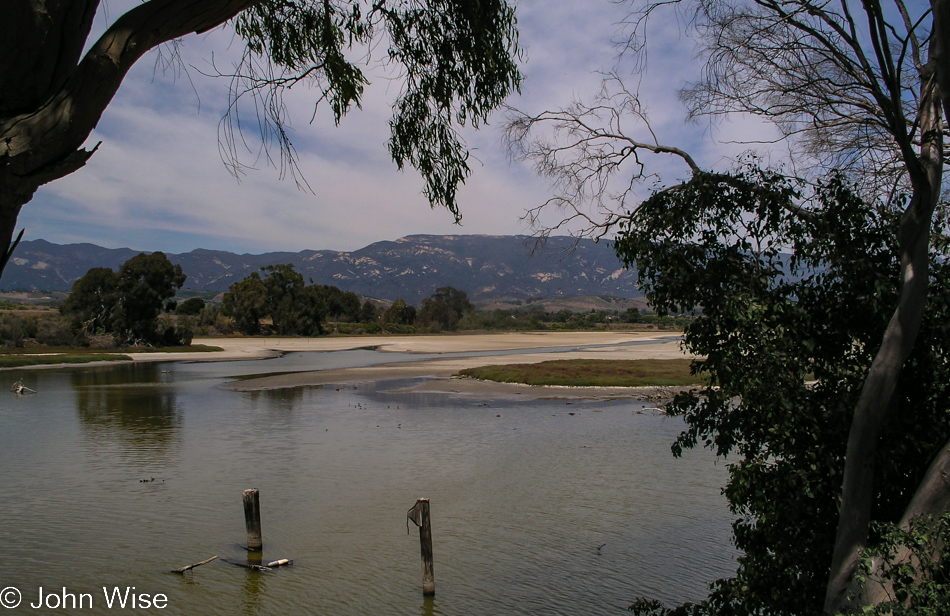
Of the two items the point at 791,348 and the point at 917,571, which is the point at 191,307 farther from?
the point at 917,571

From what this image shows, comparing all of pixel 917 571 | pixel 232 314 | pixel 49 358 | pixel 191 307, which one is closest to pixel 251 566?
pixel 917 571

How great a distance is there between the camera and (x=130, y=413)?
25.6 meters

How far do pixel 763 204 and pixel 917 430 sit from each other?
76.9 inches

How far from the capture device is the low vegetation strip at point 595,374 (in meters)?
34.5

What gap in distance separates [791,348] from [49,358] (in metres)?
58.0

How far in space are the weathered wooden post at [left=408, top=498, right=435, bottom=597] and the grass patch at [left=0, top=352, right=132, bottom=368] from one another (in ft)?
161

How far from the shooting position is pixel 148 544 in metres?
11.0

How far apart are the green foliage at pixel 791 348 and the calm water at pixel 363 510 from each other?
4.02m

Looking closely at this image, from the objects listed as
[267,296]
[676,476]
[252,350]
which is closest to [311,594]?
[676,476]

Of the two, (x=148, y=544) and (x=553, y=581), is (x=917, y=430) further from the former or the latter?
(x=148, y=544)

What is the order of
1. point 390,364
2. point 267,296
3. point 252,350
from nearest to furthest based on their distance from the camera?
point 390,364 → point 252,350 → point 267,296

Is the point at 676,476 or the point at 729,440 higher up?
the point at 729,440

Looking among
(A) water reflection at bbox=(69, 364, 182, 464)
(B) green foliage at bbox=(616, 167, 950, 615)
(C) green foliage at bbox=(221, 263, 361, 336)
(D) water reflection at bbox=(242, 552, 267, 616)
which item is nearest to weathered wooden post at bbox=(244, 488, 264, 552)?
(D) water reflection at bbox=(242, 552, 267, 616)

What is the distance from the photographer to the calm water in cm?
928
